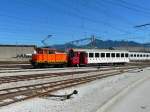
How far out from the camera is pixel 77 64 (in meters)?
53.5

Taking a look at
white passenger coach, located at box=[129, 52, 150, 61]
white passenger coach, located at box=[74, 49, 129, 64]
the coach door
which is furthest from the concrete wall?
the coach door

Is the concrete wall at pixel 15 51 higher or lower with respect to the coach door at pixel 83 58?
higher

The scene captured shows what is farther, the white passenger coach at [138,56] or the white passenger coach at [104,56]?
the white passenger coach at [138,56]

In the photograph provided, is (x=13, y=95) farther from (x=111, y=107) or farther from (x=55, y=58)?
(x=55, y=58)

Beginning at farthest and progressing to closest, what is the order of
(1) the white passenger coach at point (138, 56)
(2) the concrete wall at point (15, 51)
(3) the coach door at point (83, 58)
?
1. (1) the white passenger coach at point (138, 56)
2. (2) the concrete wall at point (15, 51)
3. (3) the coach door at point (83, 58)

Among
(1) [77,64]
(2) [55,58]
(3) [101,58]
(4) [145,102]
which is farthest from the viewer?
(3) [101,58]

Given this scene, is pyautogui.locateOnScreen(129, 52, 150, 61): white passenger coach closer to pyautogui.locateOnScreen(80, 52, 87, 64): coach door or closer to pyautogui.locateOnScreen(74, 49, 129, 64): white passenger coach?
pyautogui.locateOnScreen(74, 49, 129, 64): white passenger coach

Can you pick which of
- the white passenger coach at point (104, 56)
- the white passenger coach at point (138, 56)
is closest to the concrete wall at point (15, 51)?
the white passenger coach at point (138, 56)

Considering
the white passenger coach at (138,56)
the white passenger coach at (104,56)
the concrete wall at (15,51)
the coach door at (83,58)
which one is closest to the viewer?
the coach door at (83,58)

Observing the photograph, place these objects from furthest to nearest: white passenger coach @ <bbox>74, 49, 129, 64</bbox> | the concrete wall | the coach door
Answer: the concrete wall
white passenger coach @ <bbox>74, 49, 129, 64</bbox>
the coach door

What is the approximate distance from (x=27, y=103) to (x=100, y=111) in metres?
2.97

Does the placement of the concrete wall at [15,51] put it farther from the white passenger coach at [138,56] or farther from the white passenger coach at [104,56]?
the white passenger coach at [104,56]

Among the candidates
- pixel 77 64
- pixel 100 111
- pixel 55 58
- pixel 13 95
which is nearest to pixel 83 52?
pixel 77 64

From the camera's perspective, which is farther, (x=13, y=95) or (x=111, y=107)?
(x=13, y=95)
